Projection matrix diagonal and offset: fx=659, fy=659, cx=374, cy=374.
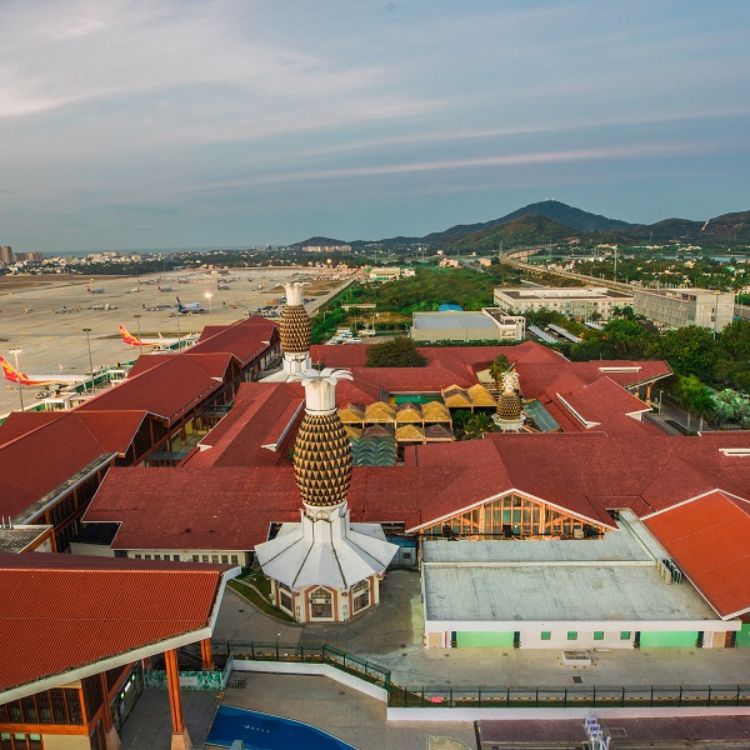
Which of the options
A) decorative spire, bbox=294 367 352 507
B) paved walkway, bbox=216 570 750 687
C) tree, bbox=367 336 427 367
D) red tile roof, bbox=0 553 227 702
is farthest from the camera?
tree, bbox=367 336 427 367

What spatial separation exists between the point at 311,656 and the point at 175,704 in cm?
589

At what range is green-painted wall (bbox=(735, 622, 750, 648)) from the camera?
83.1 feet

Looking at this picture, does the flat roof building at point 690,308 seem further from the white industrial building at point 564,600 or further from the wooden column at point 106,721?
the wooden column at point 106,721

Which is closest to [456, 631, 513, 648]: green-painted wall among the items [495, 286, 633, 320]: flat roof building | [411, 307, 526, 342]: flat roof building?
[411, 307, 526, 342]: flat roof building

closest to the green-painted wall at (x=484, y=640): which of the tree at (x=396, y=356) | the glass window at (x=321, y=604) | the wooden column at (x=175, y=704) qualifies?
the glass window at (x=321, y=604)

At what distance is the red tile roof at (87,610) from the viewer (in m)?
18.4

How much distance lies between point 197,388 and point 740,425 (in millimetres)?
45234

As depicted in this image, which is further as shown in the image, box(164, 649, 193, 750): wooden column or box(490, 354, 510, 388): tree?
box(490, 354, 510, 388): tree

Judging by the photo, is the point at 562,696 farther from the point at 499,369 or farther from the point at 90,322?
the point at 90,322

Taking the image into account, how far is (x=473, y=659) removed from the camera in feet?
81.2

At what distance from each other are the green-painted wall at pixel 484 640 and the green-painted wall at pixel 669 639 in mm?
5164

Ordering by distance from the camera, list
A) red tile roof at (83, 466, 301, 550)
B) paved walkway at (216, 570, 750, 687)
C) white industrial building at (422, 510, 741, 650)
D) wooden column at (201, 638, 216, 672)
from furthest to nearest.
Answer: red tile roof at (83, 466, 301, 550) < white industrial building at (422, 510, 741, 650) < wooden column at (201, 638, 216, 672) < paved walkway at (216, 570, 750, 687)

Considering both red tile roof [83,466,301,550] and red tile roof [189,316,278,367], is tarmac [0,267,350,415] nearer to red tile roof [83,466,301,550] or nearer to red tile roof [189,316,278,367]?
red tile roof [189,316,278,367]

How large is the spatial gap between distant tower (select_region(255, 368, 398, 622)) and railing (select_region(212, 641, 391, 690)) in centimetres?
208
